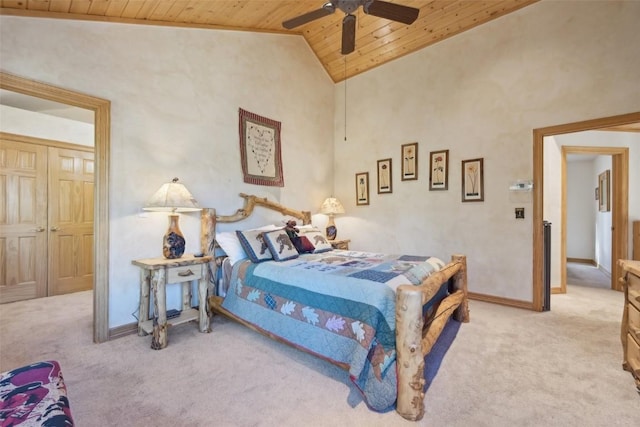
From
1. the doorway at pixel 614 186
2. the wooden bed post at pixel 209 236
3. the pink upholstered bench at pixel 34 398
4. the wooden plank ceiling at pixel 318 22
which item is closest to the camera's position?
the pink upholstered bench at pixel 34 398

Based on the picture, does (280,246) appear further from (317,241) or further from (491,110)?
(491,110)

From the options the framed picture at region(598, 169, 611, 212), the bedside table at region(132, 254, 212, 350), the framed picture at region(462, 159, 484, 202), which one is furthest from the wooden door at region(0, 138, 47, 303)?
the framed picture at region(598, 169, 611, 212)

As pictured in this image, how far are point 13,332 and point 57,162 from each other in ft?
8.01

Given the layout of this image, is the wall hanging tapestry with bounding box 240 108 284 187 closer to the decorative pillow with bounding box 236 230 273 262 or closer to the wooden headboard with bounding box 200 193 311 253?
the wooden headboard with bounding box 200 193 311 253

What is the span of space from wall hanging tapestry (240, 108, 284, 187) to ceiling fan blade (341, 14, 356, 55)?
1.48 metres

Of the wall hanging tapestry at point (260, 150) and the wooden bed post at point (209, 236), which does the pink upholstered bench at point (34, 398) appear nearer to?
the wooden bed post at point (209, 236)

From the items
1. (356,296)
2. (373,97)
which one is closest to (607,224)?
(373,97)

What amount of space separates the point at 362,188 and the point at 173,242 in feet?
9.98

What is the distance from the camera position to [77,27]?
2535mm

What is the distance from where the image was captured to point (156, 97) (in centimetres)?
298

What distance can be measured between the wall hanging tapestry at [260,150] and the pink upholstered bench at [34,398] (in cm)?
279

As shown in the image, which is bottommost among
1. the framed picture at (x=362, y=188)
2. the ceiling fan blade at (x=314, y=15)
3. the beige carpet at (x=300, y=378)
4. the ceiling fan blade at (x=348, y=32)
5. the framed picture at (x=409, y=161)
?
the beige carpet at (x=300, y=378)

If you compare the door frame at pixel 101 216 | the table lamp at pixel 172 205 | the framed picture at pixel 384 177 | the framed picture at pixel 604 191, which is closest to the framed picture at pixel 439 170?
the framed picture at pixel 384 177

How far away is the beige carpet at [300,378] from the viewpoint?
165 cm
